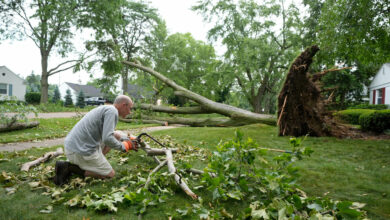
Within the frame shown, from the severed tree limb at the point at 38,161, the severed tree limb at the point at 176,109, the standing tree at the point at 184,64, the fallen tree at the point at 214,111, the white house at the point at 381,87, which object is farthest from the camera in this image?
the standing tree at the point at 184,64

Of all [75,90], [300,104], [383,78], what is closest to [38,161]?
[300,104]

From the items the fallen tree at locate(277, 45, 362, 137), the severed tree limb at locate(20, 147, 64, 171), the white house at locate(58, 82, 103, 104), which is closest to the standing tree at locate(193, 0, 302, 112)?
the fallen tree at locate(277, 45, 362, 137)

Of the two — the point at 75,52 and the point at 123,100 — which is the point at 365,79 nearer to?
the point at 123,100

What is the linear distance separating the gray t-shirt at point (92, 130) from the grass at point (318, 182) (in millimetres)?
494

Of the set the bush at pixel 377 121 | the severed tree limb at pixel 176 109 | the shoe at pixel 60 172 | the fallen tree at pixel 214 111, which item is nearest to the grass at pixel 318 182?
the shoe at pixel 60 172

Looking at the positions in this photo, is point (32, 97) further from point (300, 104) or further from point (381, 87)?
point (381, 87)

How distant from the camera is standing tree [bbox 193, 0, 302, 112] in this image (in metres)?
17.4

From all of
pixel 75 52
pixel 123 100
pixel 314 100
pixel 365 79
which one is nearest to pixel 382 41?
pixel 314 100

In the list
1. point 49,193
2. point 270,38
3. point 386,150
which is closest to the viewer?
point 49,193

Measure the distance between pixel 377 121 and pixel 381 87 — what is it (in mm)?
14387

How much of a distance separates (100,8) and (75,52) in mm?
13198

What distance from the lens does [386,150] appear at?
458 centimetres

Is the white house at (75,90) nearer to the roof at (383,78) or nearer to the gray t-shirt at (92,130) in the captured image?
the roof at (383,78)

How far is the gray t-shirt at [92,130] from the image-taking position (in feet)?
9.28
